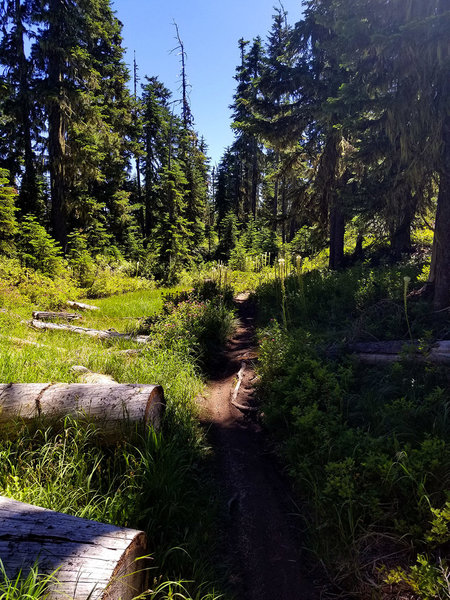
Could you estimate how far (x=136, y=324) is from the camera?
7.89 meters

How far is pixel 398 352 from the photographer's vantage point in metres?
4.07

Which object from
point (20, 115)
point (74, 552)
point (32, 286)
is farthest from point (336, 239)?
point (20, 115)

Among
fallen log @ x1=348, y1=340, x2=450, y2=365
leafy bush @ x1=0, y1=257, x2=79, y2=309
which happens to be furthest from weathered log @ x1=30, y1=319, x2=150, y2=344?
fallen log @ x1=348, y1=340, x2=450, y2=365

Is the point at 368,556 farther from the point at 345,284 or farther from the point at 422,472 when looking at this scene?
the point at 345,284

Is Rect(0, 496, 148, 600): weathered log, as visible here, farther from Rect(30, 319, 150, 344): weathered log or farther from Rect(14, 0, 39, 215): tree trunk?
Rect(14, 0, 39, 215): tree trunk

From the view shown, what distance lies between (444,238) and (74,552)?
19.5 feet

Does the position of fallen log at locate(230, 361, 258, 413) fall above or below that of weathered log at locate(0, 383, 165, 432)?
below

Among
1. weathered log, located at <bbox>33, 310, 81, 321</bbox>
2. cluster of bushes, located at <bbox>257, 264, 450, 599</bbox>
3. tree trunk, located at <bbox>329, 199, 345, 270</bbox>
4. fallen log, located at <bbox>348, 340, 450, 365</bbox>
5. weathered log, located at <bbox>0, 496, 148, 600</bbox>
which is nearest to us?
weathered log, located at <bbox>0, 496, 148, 600</bbox>

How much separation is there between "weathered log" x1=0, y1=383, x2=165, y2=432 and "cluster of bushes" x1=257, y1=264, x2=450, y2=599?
5.23 ft

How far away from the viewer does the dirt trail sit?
229cm

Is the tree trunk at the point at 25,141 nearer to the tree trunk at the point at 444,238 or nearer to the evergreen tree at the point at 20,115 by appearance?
the evergreen tree at the point at 20,115

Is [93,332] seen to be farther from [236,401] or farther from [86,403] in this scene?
[86,403]

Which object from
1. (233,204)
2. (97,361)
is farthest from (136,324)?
(233,204)

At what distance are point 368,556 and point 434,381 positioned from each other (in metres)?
2.14
